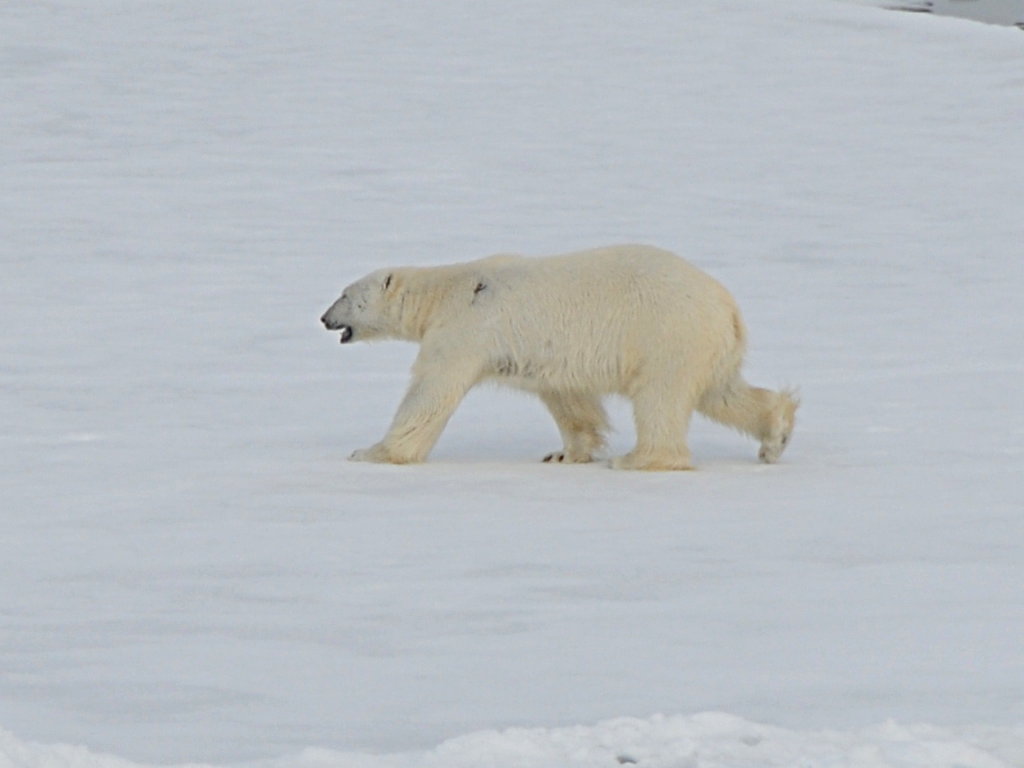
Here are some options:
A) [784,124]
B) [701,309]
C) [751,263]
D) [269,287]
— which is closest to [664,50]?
[784,124]

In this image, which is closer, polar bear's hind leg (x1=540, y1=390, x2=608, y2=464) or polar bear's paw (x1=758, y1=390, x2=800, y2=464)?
polar bear's paw (x1=758, y1=390, x2=800, y2=464)

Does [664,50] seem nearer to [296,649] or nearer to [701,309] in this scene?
[701,309]

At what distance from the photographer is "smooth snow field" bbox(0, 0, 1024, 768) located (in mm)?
3262

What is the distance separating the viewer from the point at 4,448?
20.5 ft

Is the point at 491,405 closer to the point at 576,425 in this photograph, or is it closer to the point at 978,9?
the point at 576,425

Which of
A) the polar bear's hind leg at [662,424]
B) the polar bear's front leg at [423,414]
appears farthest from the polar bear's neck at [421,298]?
the polar bear's hind leg at [662,424]

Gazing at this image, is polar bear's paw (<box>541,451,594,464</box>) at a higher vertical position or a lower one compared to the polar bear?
lower

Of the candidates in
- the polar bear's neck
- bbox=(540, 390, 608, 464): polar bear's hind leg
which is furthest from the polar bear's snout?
bbox=(540, 390, 608, 464): polar bear's hind leg

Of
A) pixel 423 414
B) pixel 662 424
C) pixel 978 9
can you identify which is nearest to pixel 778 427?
pixel 662 424

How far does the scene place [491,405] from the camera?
7730 millimetres

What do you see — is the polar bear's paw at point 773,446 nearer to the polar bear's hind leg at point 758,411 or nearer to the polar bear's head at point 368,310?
the polar bear's hind leg at point 758,411

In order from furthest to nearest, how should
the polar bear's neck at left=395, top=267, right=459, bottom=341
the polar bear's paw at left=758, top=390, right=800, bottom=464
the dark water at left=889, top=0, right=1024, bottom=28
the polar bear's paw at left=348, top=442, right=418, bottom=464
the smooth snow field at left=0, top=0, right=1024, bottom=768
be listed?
the dark water at left=889, top=0, right=1024, bottom=28 < the polar bear's neck at left=395, top=267, right=459, bottom=341 < the polar bear's paw at left=758, top=390, right=800, bottom=464 < the polar bear's paw at left=348, top=442, right=418, bottom=464 < the smooth snow field at left=0, top=0, right=1024, bottom=768

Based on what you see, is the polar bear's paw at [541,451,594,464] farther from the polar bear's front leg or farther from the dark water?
the dark water

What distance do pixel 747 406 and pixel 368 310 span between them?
1.43 m
